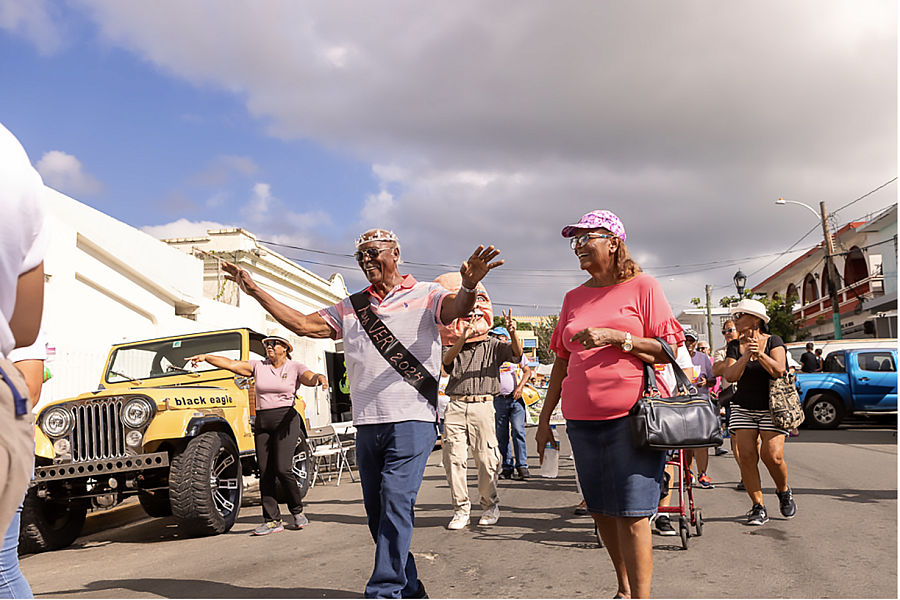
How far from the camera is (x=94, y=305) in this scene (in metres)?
13.8

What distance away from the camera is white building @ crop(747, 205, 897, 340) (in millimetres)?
34062

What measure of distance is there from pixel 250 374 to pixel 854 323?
38.7 metres

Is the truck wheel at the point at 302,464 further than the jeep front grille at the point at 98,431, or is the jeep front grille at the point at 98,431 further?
the truck wheel at the point at 302,464

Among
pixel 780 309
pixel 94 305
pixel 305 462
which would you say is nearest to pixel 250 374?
pixel 305 462

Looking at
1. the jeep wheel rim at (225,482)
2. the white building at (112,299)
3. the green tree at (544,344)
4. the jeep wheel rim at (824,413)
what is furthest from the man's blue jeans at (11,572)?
the green tree at (544,344)

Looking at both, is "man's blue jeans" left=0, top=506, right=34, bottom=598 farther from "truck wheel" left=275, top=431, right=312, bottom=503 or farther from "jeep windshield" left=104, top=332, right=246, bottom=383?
"jeep windshield" left=104, top=332, right=246, bottom=383

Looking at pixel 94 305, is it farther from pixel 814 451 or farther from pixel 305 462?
pixel 814 451

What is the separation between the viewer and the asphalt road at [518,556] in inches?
189

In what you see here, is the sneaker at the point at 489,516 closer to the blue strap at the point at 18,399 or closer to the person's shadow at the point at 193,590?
the person's shadow at the point at 193,590

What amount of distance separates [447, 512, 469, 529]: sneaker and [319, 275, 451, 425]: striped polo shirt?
3.13 m

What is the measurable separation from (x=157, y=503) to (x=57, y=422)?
1.79 meters

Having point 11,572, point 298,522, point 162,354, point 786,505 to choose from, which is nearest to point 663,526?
point 786,505

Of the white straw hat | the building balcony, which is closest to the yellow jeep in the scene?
the white straw hat

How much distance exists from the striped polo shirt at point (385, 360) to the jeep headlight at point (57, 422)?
4312mm
